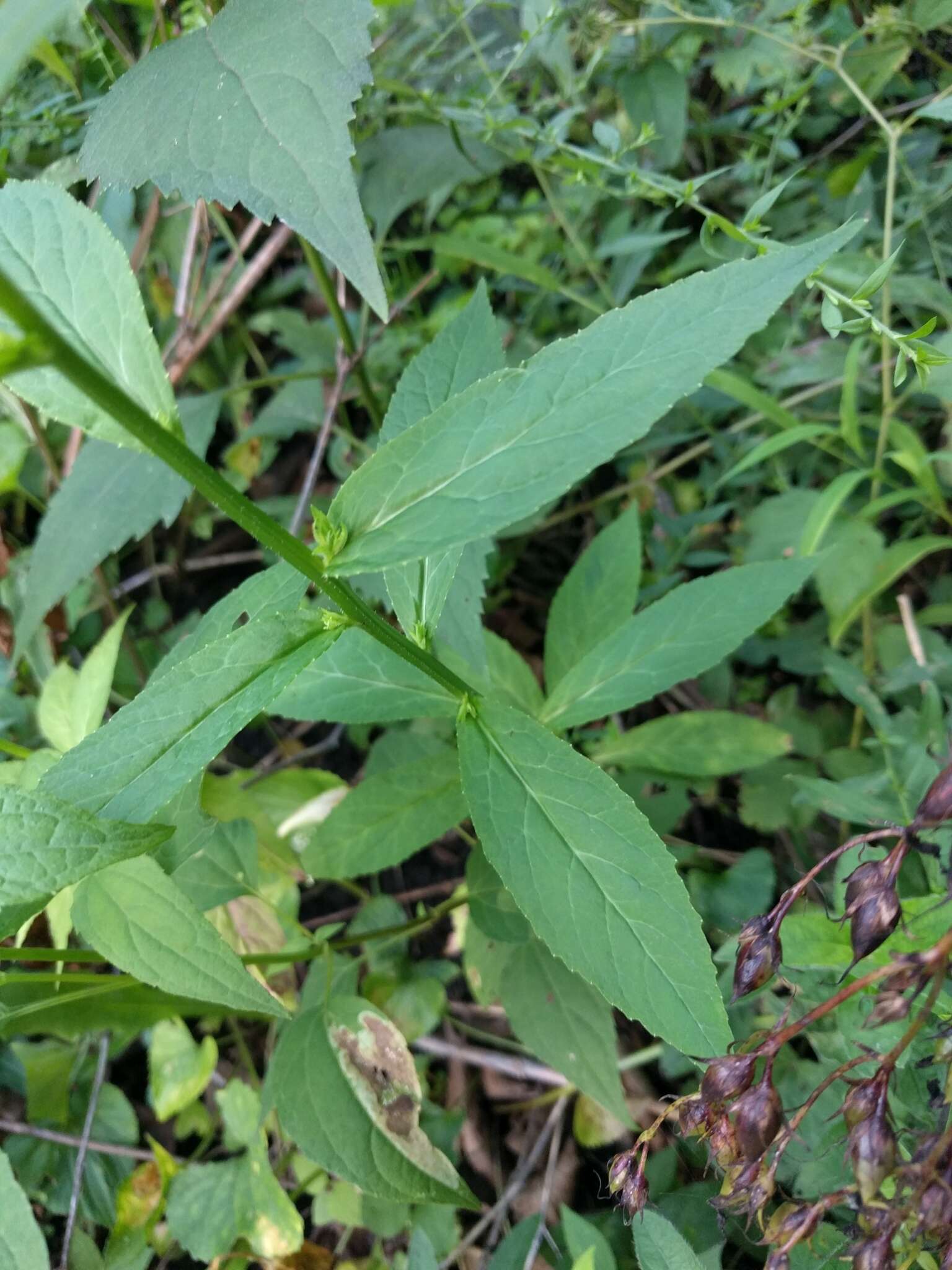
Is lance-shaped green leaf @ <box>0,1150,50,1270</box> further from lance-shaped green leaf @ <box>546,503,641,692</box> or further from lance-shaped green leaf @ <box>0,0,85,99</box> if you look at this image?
lance-shaped green leaf @ <box>0,0,85,99</box>

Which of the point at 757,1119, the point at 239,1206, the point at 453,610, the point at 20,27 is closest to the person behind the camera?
the point at 20,27

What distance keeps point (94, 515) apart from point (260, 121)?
947 millimetres

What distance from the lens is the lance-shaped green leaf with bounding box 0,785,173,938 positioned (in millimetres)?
781

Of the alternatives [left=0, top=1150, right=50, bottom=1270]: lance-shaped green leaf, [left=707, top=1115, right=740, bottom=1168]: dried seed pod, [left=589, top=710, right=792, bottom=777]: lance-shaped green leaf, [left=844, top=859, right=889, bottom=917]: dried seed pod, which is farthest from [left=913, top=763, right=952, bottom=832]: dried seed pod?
[left=0, top=1150, right=50, bottom=1270]: lance-shaped green leaf

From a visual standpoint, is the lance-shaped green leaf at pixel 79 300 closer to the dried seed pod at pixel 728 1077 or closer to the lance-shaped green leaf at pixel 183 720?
the lance-shaped green leaf at pixel 183 720

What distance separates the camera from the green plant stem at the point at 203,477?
58 centimetres

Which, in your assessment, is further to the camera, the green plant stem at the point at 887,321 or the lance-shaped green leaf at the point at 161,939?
the green plant stem at the point at 887,321

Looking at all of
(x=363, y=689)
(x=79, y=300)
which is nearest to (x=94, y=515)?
(x=363, y=689)

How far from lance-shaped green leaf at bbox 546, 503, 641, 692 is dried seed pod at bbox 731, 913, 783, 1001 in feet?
2.61

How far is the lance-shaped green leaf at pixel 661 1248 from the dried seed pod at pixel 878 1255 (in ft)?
1.01

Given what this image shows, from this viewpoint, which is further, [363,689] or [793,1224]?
[363,689]

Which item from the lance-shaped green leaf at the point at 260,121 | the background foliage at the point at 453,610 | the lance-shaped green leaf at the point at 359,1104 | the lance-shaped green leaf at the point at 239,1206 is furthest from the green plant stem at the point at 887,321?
the lance-shaped green leaf at the point at 239,1206

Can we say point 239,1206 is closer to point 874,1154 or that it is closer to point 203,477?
point 874,1154

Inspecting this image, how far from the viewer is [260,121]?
1005 mm
